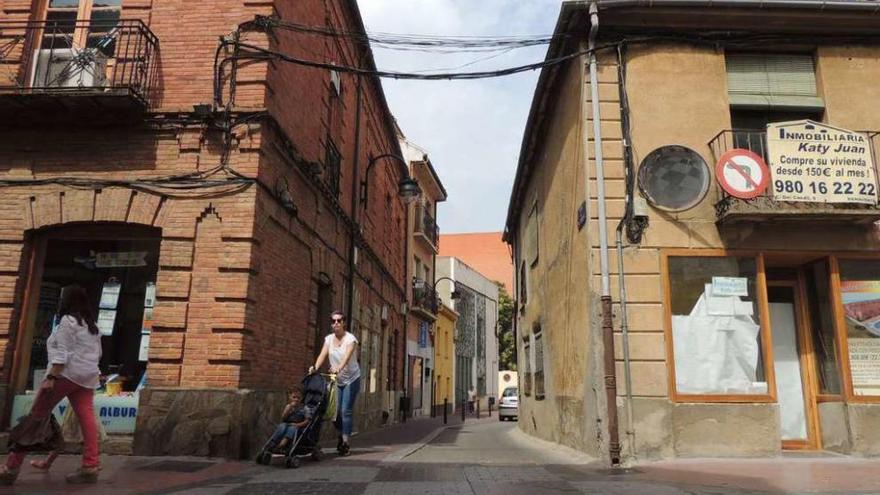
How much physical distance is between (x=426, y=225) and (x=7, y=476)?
76.8ft

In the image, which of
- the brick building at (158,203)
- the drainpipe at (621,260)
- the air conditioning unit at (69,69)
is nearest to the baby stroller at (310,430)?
the brick building at (158,203)

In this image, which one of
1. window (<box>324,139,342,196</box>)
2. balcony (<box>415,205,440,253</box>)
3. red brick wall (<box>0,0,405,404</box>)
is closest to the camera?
red brick wall (<box>0,0,405,404</box>)

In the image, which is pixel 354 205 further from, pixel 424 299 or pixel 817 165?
pixel 424 299

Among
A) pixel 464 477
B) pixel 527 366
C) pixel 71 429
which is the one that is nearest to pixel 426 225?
pixel 527 366

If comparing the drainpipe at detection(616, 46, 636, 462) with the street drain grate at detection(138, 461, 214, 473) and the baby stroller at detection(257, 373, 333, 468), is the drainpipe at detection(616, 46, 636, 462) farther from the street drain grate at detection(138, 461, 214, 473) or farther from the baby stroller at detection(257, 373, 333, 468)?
the street drain grate at detection(138, 461, 214, 473)

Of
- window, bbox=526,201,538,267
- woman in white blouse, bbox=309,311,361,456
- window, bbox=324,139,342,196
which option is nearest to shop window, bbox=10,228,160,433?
woman in white blouse, bbox=309,311,361,456

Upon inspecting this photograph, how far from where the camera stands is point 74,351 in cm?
538

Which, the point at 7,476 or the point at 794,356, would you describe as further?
the point at 794,356

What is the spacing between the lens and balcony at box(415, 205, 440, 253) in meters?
26.8

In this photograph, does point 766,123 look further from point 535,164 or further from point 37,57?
point 37,57

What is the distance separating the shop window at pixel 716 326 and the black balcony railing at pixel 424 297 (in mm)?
18214

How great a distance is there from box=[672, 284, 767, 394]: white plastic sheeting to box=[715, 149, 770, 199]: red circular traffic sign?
50.8 inches

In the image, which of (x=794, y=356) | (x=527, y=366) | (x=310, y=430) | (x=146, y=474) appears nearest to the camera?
(x=146, y=474)

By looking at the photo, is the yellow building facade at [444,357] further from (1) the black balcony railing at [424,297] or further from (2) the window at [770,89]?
(2) the window at [770,89]
